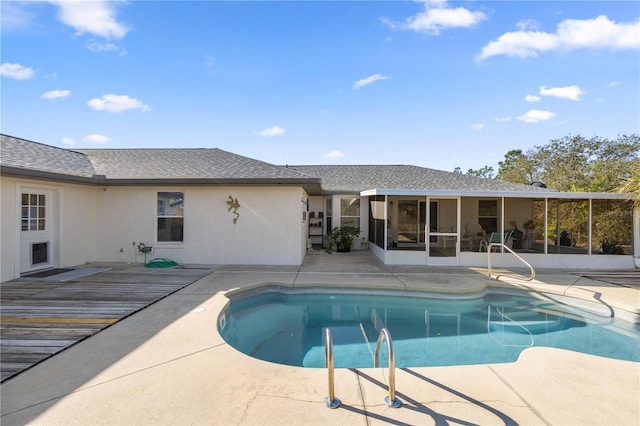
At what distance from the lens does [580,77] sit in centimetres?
1194

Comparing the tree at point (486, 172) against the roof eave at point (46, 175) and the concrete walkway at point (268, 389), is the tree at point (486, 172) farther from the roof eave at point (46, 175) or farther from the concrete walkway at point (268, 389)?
the concrete walkway at point (268, 389)

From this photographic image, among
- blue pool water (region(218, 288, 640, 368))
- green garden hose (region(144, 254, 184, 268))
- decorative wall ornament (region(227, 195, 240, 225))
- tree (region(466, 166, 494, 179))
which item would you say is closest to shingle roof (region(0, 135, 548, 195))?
decorative wall ornament (region(227, 195, 240, 225))

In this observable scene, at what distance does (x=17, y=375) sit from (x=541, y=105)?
2101cm

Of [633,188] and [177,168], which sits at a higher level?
[177,168]

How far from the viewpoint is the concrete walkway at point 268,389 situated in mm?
2664

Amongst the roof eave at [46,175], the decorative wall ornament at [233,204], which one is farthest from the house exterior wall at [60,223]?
the decorative wall ornament at [233,204]

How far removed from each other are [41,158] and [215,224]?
536cm

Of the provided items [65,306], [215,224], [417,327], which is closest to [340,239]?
[215,224]

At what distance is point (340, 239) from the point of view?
1343 cm

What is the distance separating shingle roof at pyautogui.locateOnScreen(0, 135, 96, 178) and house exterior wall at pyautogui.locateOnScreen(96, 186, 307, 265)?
125 centimetres

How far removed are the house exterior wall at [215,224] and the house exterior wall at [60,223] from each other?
417mm

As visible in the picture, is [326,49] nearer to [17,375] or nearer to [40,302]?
[40,302]

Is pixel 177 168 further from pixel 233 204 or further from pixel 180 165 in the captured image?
pixel 233 204

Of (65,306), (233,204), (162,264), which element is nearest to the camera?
(65,306)
